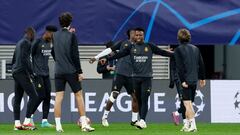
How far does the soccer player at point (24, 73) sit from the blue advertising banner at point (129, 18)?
6.71 feet

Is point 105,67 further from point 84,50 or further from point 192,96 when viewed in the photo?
point 84,50

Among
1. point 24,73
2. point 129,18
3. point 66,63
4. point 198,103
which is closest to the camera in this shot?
point 66,63

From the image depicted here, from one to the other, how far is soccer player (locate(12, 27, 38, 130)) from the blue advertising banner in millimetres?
2044

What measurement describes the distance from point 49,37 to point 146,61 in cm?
202

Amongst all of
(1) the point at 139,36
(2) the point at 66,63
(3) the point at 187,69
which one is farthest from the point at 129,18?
(2) the point at 66,63

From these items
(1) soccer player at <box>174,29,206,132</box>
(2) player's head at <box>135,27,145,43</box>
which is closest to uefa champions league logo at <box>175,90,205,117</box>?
(2) player's head at <box>135,27,145,43</box>

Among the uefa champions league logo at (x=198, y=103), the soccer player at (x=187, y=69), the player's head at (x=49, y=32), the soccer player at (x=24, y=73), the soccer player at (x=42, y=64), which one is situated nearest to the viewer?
the soccer player at (x=187, y=69)

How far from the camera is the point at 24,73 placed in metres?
16.7

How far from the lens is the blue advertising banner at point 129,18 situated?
61.6 ft

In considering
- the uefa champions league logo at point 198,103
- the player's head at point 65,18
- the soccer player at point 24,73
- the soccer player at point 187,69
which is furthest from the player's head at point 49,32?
the uefa champions league logo at point 198,103

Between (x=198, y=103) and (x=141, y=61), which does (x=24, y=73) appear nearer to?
(x=141, y=61)

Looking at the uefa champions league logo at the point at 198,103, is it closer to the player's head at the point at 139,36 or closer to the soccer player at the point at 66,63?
the player's head at the point at 139,36

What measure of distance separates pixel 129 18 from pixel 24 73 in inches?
127

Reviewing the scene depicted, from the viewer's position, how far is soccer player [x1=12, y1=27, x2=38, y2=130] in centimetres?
1645
